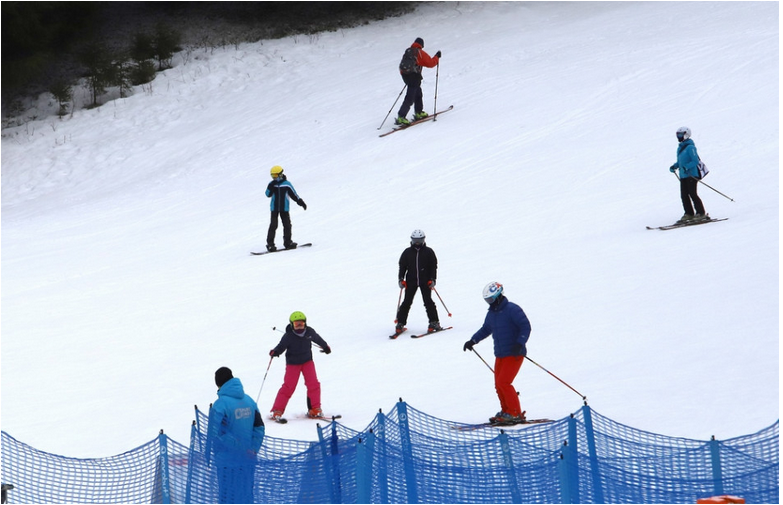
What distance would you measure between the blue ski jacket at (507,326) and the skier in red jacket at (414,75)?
12.7 meters

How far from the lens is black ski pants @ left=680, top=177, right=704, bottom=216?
1361 cm

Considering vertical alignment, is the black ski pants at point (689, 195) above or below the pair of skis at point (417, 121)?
below

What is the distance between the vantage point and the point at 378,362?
1071 centimetres

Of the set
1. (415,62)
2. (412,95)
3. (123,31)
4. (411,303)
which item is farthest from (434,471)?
(123,31)

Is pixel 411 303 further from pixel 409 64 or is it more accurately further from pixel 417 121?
pixel 417 121

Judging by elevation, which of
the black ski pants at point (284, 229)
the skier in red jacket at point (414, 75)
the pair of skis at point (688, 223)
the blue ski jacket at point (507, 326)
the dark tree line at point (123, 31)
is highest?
the dark tree line at point (123, 31)

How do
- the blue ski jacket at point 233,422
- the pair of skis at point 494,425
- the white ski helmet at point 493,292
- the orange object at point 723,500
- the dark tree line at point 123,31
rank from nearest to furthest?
the orange object at point 723,500, the blue ski jacket at point 233,422, the pair of skis at point 494,425, the white ski helmet at point 493,292, the dark tree line at point 123,31

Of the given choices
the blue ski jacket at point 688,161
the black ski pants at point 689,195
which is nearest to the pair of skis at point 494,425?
the blue ski jacket at point 688,161

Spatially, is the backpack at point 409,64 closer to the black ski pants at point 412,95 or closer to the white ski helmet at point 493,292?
the black ski pants at point 412,95

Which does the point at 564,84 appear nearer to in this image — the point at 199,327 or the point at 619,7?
the point at 619,7

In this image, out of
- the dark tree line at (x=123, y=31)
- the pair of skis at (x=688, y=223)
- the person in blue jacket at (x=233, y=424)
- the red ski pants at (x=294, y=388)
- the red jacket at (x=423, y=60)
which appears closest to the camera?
the person in blue jacket at (x=233, y=424)

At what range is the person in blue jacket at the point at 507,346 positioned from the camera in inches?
334

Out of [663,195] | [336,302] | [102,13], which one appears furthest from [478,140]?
[102,13]

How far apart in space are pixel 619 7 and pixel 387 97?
805cm
